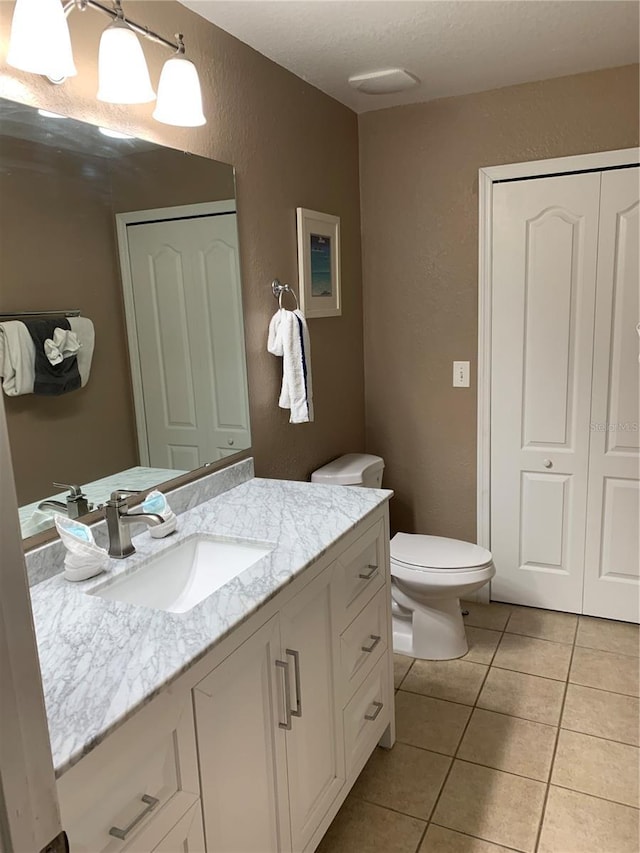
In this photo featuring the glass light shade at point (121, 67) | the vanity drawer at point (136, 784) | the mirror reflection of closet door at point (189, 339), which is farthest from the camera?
the mirror reflection of closet door at point (189, 339)

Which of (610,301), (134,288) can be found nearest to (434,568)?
(610,301)

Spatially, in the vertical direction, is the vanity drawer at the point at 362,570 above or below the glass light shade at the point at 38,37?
below

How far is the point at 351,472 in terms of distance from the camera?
2773mm

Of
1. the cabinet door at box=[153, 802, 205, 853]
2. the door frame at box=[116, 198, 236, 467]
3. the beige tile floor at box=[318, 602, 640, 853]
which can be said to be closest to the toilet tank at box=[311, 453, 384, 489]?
the beige tile floor at box=[318, 602, 640, 853]

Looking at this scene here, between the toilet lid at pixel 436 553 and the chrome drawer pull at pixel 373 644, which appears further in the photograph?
the toilet lid at pixel 436 553

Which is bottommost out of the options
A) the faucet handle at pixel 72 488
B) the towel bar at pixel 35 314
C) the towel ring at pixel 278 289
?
the faucet handle at pixel 72 488

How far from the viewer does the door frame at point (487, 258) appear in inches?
105

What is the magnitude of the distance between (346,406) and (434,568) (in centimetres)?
93

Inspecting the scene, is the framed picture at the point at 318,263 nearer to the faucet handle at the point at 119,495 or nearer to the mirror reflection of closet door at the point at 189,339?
the mirror reflection of closet door at the point at 189,339

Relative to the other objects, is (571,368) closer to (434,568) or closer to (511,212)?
(511,212)

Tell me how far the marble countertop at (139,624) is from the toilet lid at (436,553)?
750 millimetres

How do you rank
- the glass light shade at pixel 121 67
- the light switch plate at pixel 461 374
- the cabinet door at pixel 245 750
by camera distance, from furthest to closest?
the light switch plate at pixel 461 374
the glass light shade at pixel 121 67
the cabinet door at pixel 245 750

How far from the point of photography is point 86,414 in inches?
65.6

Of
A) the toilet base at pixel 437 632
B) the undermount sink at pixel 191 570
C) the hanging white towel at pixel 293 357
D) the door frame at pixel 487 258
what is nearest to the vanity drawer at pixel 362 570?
the undermount sink at pixel 191 570
